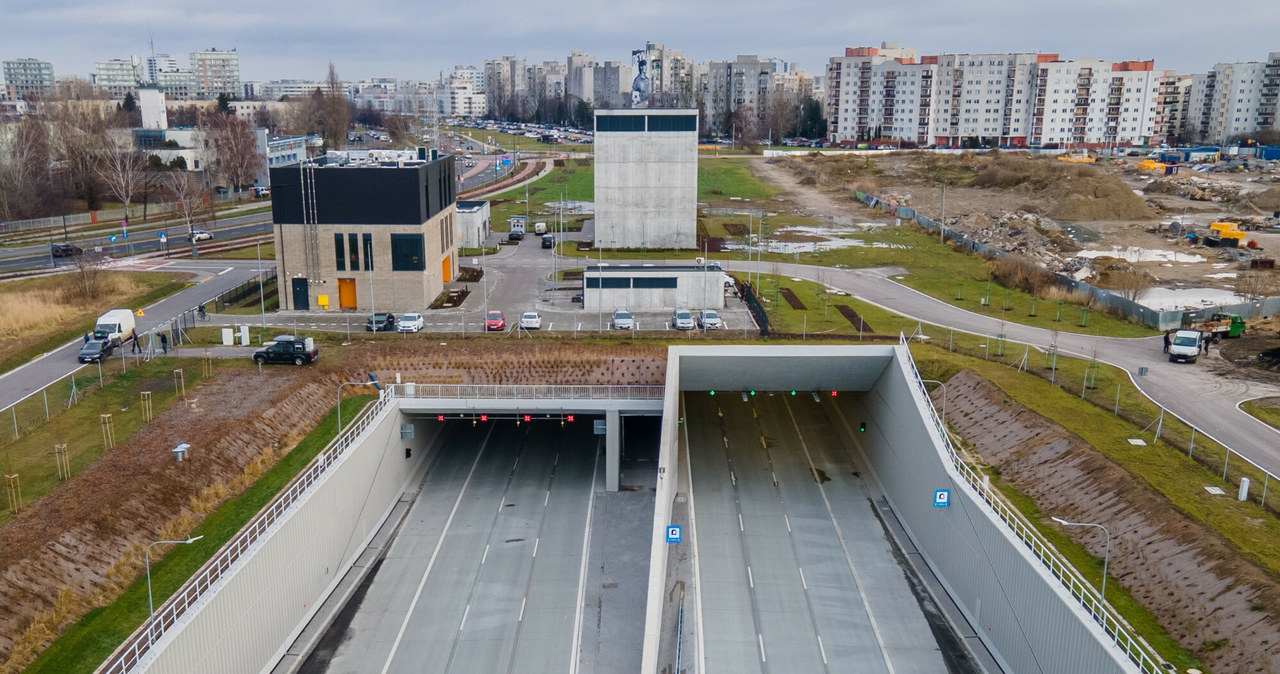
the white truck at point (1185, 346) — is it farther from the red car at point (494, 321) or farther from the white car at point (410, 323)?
the white car at point (410, 323)

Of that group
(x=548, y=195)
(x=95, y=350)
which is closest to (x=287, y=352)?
(x=95, y=350)

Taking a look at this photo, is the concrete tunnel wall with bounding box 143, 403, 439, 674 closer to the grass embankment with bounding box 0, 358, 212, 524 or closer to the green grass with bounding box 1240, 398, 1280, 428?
the grass embankment with bounding box 0, 358, 212, 524

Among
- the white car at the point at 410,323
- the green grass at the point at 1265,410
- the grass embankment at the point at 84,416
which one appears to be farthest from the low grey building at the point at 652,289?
the green grass at the point at 1265,410

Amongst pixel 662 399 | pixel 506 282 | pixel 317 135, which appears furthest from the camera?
pixel 317 135

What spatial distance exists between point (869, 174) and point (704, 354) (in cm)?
11871

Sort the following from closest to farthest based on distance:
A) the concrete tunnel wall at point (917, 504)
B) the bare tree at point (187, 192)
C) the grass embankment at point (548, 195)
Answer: the concrete tunnel wall at point (917, 504) < the bare tree at point (187, 192) < the grass embankment at point (548, 195)

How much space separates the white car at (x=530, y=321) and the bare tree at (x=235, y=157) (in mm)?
74991

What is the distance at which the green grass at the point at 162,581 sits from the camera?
25766 millimetres

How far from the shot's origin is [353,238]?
6150 cm

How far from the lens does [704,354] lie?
46.9m

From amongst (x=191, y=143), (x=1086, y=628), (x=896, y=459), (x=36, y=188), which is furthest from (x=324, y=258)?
(x=191, y=143)

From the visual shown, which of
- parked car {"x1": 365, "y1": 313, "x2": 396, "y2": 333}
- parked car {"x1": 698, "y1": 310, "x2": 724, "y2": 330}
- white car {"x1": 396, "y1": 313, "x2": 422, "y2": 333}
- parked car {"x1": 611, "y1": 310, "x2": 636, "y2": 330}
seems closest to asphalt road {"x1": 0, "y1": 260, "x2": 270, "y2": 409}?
parked car {"x1": 365, "y1": 313, "x2": 396, "y2": 333}

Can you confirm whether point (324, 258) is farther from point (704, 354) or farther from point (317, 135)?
point (317, 135)

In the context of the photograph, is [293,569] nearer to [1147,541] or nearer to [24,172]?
[1147,541]
